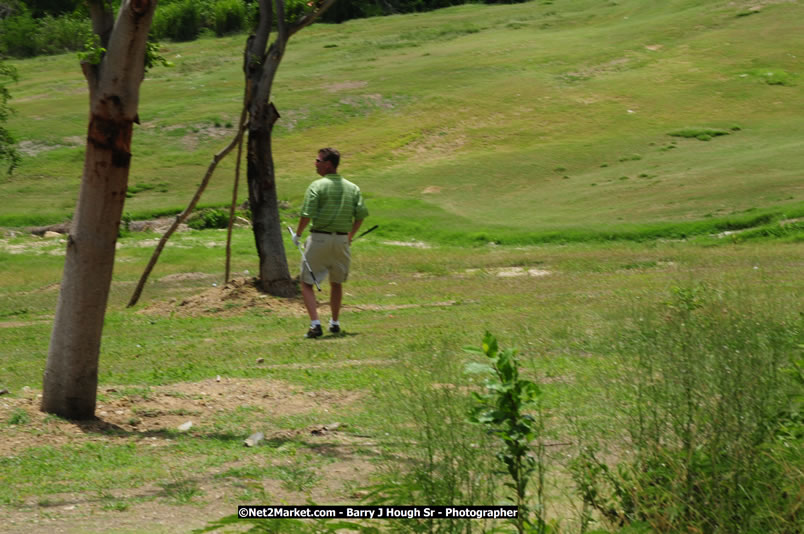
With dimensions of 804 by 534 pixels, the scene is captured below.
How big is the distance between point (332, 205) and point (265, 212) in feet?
13.0

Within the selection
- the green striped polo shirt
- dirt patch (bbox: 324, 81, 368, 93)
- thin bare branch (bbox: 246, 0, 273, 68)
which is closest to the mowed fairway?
dirt patch (bbox: 324, 81, 368, 93)

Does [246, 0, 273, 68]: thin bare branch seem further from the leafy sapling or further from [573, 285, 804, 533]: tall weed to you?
the leafy sapling

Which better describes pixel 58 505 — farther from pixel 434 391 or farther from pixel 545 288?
pixel 545 288

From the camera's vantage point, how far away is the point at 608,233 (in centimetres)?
2323

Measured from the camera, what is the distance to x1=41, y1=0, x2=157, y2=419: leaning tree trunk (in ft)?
24.3

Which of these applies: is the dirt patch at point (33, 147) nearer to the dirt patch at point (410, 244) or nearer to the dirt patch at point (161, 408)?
the dirt patch at point (410, 244)

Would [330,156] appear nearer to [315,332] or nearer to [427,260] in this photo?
[315,332]

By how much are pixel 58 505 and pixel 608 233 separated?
18850 mm

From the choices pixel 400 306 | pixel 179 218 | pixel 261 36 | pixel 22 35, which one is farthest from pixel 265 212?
pixel 22 35

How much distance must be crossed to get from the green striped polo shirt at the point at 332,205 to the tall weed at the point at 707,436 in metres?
6.78

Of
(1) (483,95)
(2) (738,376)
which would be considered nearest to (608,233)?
(2) (738,376)

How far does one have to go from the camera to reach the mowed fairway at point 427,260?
5871mm

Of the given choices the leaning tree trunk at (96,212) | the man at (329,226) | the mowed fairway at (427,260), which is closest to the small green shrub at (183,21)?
the mowed fairway at (427,260)

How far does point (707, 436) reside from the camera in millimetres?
5363
